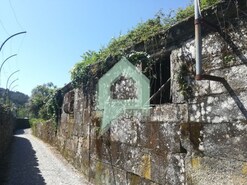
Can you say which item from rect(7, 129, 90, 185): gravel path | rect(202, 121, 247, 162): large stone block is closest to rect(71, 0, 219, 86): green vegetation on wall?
rect(202, 121, 247, 162): large stone block

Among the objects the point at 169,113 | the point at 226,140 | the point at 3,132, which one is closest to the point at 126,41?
the point at 169,113

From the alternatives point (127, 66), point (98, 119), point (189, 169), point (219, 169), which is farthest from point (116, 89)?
point (219, 169)

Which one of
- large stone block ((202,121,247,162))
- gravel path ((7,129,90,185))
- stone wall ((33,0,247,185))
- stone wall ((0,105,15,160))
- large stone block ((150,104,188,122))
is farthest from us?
stone wall ((0,105,15,160))

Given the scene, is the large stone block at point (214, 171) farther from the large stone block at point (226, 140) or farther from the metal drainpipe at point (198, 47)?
the metal drainpipe at point (198, 47)

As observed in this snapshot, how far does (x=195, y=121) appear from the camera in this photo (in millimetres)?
3705

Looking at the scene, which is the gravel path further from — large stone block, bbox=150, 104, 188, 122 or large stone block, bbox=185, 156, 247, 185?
large stone block, bbox=185, 156, 247, 185

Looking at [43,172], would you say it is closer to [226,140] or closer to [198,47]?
[226,140]

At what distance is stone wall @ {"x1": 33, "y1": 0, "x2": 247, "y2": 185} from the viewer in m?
3.20

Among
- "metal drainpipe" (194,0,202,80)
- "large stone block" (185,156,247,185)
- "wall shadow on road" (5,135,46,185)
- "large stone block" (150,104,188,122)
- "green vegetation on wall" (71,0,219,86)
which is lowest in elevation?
"wall shadow on road" (5,135,46,185)

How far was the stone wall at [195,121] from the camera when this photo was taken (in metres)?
3.20

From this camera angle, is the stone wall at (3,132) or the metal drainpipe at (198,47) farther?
the stone wall at (3,132)

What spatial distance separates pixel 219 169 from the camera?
332cm

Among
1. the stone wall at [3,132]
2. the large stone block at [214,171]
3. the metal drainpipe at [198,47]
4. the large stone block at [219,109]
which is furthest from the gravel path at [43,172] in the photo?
the metal drainpipe at [198,47]

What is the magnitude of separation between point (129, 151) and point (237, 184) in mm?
2461
